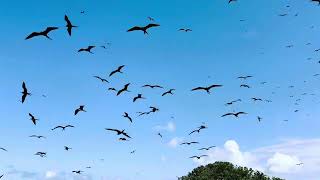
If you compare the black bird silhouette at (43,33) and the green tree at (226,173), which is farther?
the green tree at (226,173)

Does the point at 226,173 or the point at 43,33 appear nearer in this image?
the point at 43,33

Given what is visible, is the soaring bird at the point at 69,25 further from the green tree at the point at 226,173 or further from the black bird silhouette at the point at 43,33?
the green tree at the point at 226,173

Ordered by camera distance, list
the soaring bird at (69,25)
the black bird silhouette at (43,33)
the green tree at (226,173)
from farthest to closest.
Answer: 1. the green tree at (226,173)
2. the soaring bird at (69,25)
3. the black bird silhouette at (43,33)

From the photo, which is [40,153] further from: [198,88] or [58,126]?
[198,88]

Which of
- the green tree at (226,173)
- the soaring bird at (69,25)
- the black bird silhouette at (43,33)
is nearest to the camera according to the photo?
the black bird silhouette at (43,33)

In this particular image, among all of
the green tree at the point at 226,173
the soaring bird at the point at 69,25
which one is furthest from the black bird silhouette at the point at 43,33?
the green tree at the point at 226,173

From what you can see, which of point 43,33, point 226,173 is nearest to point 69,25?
point 43,33

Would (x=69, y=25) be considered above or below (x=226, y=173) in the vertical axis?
below

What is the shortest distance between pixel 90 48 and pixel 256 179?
197 feet

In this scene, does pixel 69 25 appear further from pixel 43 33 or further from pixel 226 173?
pixel 226 173

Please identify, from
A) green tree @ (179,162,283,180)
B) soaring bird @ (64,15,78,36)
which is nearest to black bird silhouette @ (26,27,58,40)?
soaring bird @ (64,15,78,36)

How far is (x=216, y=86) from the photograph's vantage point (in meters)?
21.2

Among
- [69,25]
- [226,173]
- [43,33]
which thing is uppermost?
[226,173]

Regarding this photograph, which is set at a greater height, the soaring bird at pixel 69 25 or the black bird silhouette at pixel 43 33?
the soaring bird at pixel 69 25
